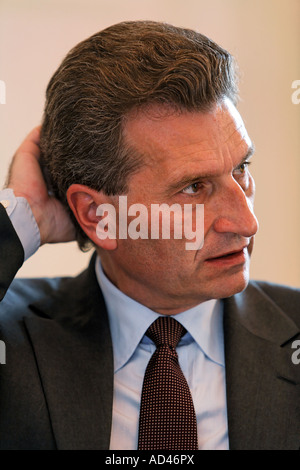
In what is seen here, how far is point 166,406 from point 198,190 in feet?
1.81

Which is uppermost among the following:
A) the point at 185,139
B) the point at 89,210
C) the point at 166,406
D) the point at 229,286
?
the point at 185,139

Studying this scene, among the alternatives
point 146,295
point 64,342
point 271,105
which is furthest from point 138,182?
point 271,105

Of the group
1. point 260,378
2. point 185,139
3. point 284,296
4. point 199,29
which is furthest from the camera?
point 199,29

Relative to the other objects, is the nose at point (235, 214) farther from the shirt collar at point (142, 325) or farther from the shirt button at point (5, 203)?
the shirt button at point (5, 203)

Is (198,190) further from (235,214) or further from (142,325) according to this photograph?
(142,325)

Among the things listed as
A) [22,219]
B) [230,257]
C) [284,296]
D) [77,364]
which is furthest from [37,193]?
[284,296]

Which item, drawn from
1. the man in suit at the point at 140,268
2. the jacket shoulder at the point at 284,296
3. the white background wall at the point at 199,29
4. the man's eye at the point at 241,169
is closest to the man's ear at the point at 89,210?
the man in suit at the point at 140,268

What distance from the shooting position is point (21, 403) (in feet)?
5.02

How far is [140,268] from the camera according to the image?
160cm

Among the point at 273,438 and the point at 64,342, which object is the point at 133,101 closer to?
the point at 64,342

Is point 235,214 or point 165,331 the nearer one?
point 235,214

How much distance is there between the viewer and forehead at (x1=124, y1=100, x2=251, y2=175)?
57.6 inches

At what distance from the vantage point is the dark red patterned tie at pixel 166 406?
4.96 ft

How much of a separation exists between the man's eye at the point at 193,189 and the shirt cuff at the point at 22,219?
482mm
